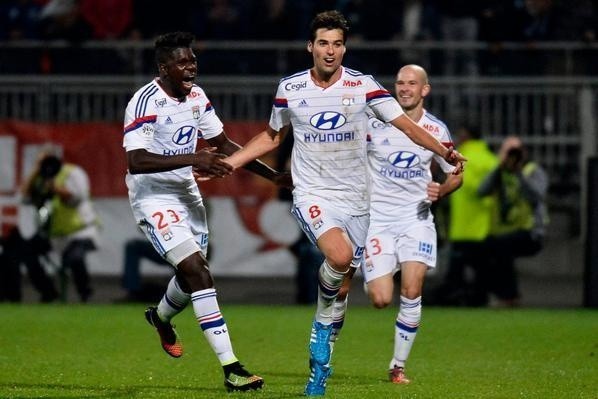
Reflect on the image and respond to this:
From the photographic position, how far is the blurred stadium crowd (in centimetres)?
2020

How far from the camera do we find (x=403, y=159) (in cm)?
1131

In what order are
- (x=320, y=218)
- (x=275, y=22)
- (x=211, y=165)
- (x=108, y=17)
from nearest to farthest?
(x=211, y=165) → (x=320, y=218) → (x=275, y=22) → (x=108, y=17)

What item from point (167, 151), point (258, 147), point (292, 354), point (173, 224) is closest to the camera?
point (258, 147)

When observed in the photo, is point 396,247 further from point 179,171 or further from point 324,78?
point 324,78

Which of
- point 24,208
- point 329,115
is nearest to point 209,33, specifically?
point 24,208

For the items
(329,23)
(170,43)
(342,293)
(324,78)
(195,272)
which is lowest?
(342,293)

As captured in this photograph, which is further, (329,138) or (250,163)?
(250,163)

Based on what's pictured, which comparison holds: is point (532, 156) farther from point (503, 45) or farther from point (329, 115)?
point (329, 115)

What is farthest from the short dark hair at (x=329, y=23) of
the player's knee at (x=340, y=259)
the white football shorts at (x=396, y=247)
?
the white football shorts at (x=396, y=247)

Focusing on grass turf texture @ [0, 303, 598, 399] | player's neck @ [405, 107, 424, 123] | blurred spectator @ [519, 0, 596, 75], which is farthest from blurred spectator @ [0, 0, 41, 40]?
player's neck @ [405, 107, 424, 123]

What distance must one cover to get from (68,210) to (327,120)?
373 inches

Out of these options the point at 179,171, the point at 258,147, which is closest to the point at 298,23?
the point at 179,171

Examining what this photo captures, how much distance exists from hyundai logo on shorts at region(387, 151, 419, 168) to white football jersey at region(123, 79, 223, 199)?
5.13 ft

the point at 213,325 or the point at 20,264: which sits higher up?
the point at 213,325
